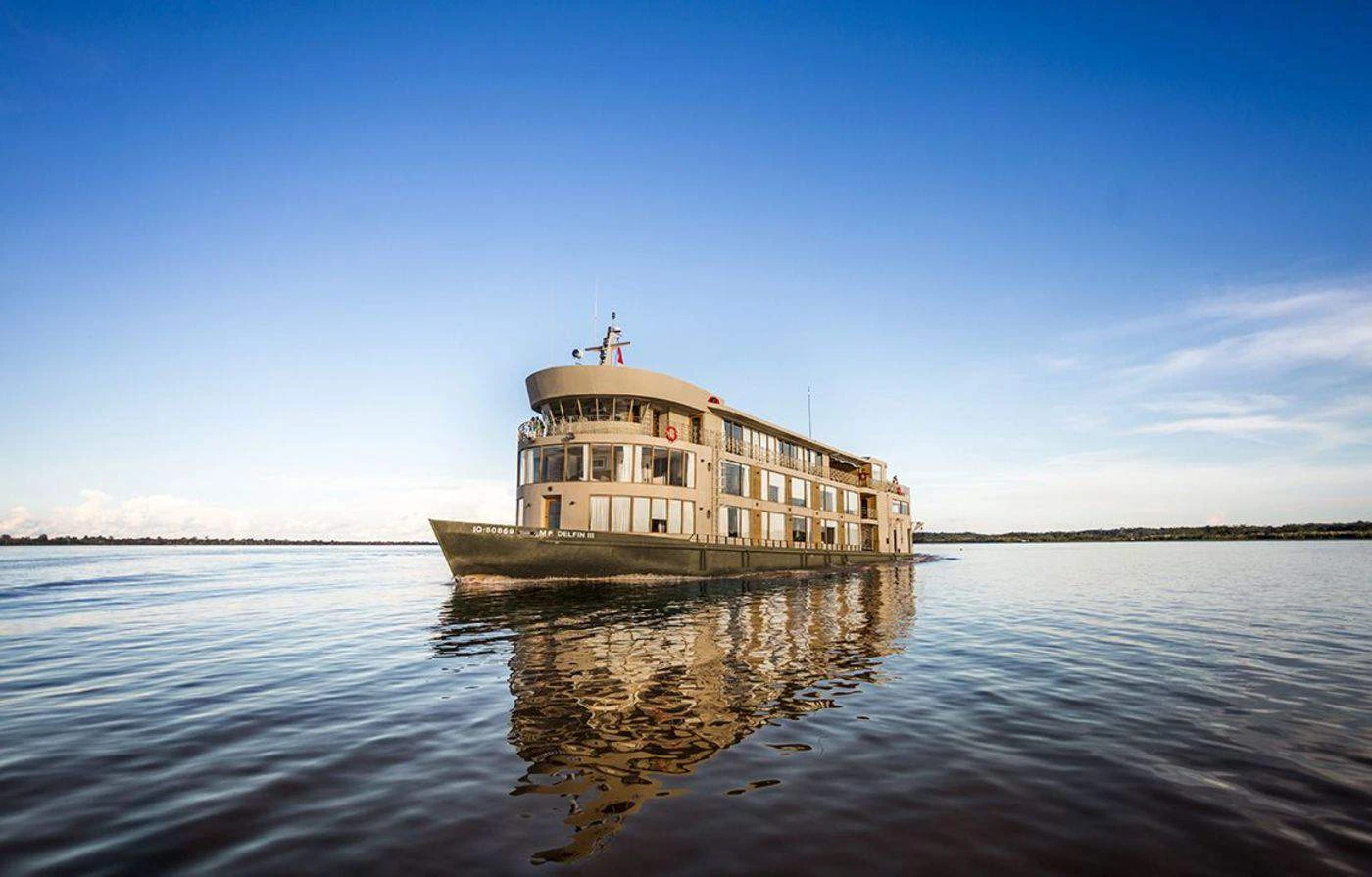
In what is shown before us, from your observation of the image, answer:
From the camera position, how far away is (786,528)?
135 feet

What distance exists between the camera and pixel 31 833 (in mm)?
4609

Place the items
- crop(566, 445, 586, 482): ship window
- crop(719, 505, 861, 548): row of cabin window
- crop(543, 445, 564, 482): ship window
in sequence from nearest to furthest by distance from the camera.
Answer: crop(566, 445, 586, 482): ship window < crop(543, 445, 564, 482): ship window < crop(719, 505, 861, 548): row of cabin window

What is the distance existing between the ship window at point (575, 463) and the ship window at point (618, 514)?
2.00 meters

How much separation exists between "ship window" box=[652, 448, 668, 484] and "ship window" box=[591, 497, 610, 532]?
2.88 meters

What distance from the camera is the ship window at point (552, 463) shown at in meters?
31.0

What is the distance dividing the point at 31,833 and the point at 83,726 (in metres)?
3.73

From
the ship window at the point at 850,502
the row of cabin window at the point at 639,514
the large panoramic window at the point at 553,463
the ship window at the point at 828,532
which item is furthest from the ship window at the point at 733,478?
the ship window at the point at 850,502

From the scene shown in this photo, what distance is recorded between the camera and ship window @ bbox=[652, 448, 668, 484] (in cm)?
3141

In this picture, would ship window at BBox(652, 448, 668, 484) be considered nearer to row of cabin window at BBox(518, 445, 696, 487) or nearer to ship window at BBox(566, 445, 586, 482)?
row of cabin window at BBox(518, 445, 696, 487)

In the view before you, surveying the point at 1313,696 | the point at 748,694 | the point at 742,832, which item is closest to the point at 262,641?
the point at 748,694

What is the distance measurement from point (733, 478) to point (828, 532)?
13851mm

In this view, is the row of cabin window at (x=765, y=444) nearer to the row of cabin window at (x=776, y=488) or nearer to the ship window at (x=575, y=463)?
the row of cabin window at (x=776, y=488)

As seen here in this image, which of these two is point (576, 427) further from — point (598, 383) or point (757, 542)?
point (757, 542)

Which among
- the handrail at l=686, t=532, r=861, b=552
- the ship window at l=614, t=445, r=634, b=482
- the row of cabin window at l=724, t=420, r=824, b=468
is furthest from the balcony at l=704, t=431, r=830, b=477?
the ship window at l=614, t=445, r=634, b=482
